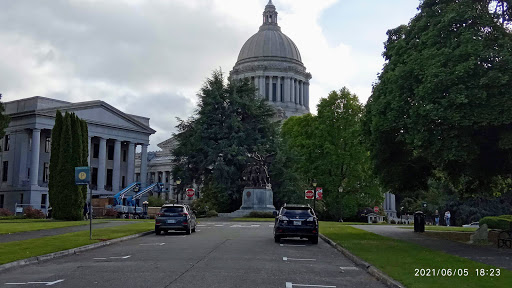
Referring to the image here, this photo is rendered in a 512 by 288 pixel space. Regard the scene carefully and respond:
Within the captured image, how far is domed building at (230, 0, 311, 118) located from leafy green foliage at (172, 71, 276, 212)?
54.4m

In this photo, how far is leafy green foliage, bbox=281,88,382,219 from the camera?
2562 inches

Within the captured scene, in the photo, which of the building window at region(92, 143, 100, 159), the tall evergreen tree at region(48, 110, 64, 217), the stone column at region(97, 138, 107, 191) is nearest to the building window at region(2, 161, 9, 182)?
the building window at region(92, 143, 100, 159)

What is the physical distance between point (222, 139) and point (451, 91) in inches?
1813

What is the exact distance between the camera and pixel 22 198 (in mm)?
81125

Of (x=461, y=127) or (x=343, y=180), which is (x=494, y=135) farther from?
(x=343, y=180)

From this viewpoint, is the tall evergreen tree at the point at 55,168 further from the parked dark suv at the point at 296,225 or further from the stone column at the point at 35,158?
the stone column at the point at 35,158

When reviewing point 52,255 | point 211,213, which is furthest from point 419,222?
point 211,213

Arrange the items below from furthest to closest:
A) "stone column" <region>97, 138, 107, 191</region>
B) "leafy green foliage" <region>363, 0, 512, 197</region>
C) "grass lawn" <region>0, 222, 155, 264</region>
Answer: "stone column" <region>97, 138, 107, 191</region>, "leafy green foliage" <region>363, 0, 512, 197</region>, "grass lawn" <region>0, 222, 155, 264</region>

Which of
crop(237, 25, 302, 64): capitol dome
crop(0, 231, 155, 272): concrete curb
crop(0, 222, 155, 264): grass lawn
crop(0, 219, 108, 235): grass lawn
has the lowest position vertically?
crop(0, 231, 155, 272): concrete curb

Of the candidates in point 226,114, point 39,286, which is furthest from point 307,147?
point 39,286

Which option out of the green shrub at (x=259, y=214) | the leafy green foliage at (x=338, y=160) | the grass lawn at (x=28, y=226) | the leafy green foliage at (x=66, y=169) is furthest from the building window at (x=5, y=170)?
the grass lawn at (x=28, y=226)

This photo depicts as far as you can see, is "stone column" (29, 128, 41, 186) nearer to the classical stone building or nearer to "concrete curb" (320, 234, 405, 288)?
the classical stone building

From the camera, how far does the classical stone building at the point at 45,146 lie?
81.5 m

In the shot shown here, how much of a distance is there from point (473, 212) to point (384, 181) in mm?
58773
